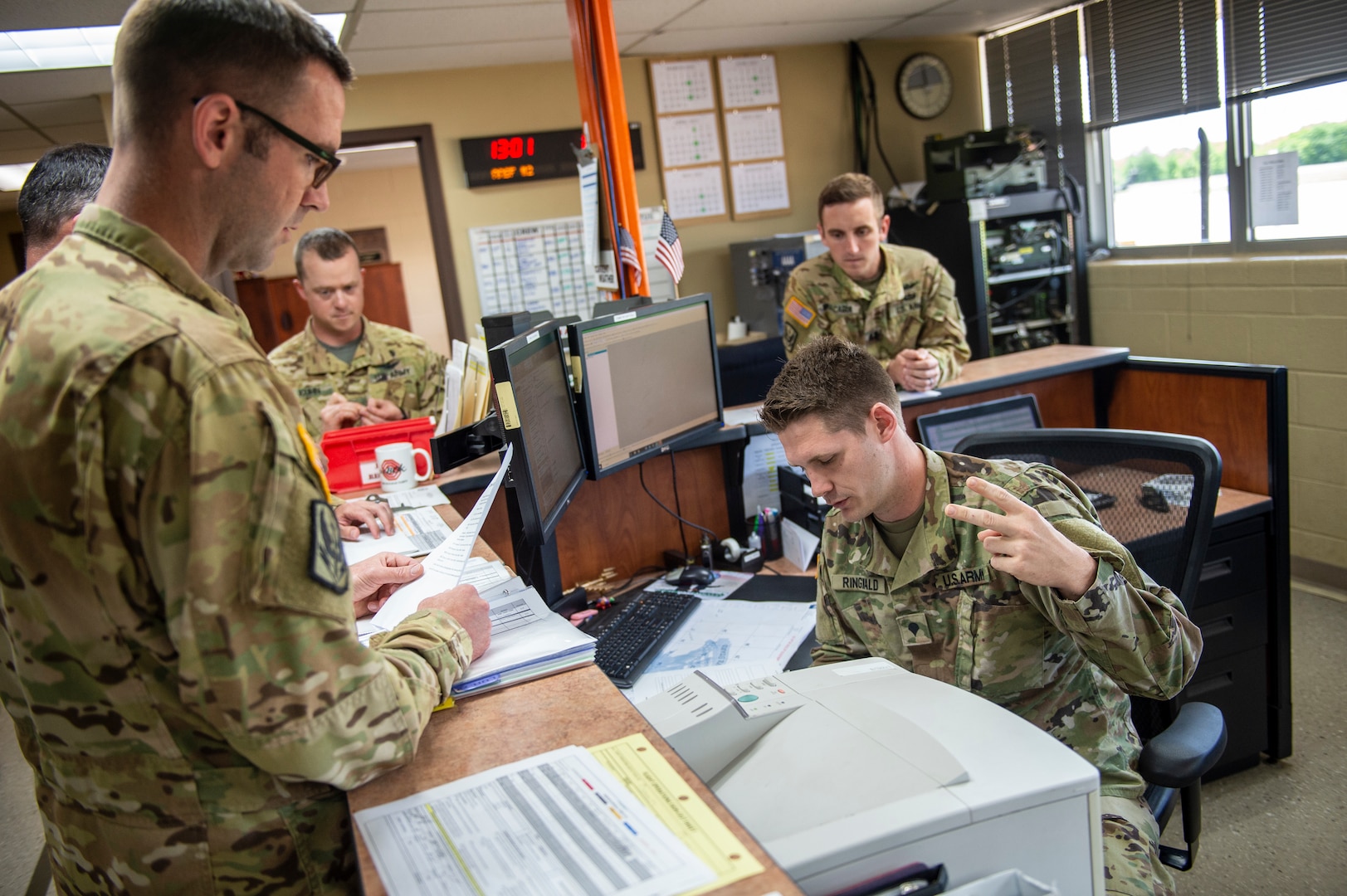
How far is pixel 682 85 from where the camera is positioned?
15.9 ft

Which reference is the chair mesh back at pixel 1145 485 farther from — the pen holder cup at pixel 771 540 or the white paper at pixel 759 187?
the white paper at pixel 759 187

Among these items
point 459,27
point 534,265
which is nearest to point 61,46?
point 459,27

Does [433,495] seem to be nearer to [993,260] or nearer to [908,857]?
[908,857]

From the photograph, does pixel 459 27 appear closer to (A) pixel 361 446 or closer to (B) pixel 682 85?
(B) pixel 682 85

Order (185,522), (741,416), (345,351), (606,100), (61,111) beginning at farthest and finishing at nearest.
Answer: (61,111)
(345,351)
(606,100)
(741,416)
(185,522)

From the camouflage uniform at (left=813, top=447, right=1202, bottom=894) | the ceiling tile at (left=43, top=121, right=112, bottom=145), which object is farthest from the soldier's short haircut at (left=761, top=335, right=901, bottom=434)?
the ceiling tile at (left=43, top=121, right=112, bottom=145)

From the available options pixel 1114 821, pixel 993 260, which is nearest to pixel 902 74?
pixel 993 260

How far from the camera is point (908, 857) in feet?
2.57

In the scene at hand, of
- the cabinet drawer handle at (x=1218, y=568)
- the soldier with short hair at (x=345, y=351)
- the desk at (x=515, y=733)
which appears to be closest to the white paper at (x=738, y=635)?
the desk at (x=515, y=733)

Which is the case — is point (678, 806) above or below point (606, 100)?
below

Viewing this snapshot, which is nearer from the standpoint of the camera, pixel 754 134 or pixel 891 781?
pixel 891 781

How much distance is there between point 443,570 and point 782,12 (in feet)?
12.4

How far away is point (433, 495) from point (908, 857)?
1.51 m

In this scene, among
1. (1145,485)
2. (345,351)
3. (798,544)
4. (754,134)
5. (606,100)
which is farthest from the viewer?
(754,134)
